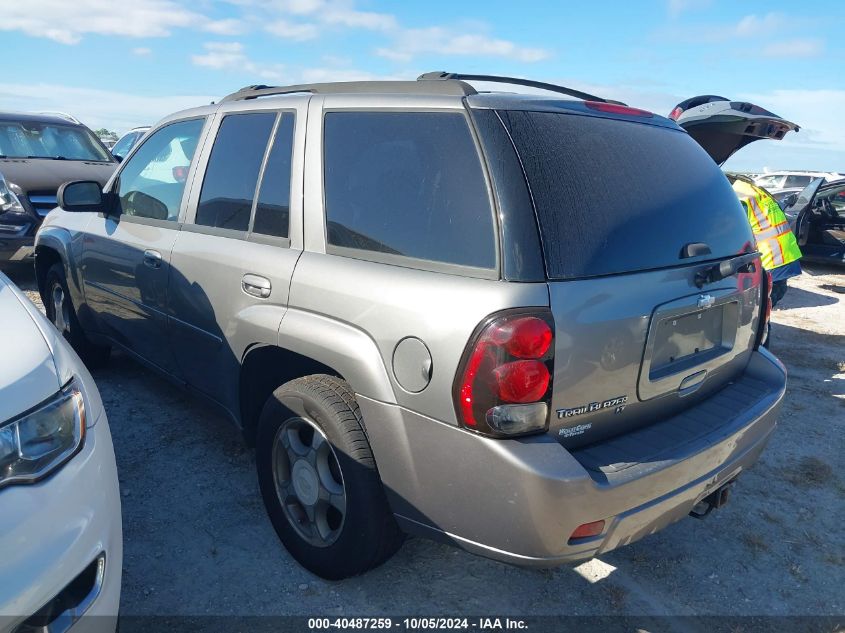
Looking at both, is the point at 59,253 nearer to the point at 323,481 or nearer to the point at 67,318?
the point at 67,318

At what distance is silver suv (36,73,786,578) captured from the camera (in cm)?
190

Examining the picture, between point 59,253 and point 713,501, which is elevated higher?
point 59,253

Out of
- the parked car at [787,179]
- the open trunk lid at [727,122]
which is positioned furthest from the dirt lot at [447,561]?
the parked car at [787,179]

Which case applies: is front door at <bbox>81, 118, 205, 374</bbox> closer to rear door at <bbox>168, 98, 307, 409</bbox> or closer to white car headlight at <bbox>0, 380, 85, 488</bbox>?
rear door at <bbox>168, 98, 307, 409</bbox>

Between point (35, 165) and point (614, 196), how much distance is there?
7895 mm

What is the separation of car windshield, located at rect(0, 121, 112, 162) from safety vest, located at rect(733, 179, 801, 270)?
813 centimetres

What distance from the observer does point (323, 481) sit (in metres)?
2.47

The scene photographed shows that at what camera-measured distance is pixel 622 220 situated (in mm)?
2141

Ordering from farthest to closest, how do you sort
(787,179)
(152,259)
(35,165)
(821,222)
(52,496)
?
(787,179) → (821,222) → (35,165) → (152,259) → (52,496)

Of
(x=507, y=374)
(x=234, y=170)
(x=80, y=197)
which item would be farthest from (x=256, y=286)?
(x=80, y=197)

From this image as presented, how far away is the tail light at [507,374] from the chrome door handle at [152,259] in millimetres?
2068

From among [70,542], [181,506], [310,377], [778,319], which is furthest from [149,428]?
[778,319]

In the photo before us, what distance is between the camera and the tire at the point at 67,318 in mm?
4496

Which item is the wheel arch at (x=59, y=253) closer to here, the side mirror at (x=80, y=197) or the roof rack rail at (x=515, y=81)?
the side mirror at (x=80, y=197)
